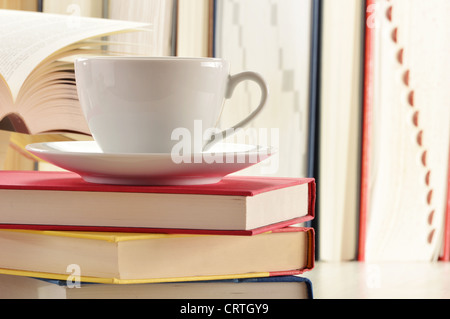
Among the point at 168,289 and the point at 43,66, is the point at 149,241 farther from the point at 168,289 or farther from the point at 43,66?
the point at 43,66

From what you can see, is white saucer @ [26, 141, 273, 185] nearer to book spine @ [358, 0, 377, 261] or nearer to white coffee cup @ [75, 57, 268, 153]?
white coffee cup @ [75, 57, 268, 153]

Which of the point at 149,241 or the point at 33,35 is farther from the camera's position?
the point at 33,35

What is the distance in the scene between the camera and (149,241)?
45 centimetres

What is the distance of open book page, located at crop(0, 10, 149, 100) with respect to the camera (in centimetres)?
69

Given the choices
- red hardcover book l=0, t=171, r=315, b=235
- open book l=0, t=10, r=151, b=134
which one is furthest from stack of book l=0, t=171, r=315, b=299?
open book l=0, t=10, r=151, b=134

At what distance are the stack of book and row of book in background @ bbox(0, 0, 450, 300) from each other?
32 cm

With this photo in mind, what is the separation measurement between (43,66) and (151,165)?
33 centimetres

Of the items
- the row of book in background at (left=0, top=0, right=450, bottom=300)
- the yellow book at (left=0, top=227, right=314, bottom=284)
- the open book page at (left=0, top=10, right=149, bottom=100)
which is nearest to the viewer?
the yellow book at (left=0, top=227, right=314, bottom=284)

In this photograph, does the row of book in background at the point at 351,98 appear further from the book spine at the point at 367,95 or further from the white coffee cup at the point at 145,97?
the white coffee cup at the point at 145,97

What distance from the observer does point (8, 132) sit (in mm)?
801

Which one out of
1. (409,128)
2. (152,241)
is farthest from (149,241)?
(409,128)

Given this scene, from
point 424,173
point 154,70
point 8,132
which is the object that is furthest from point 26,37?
point 424,173

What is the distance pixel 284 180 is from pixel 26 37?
1.22 ft

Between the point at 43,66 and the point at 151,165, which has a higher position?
the point at 43,66
